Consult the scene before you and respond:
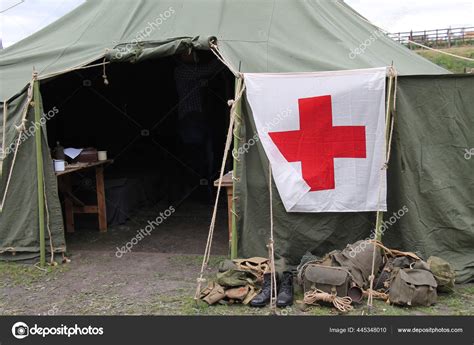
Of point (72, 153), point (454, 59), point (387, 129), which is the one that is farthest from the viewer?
point (454, 59)

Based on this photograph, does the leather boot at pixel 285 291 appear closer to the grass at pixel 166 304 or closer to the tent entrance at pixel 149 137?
the grass at pixel 166 304

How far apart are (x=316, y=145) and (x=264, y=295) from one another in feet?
3.86

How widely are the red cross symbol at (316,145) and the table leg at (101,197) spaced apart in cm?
226

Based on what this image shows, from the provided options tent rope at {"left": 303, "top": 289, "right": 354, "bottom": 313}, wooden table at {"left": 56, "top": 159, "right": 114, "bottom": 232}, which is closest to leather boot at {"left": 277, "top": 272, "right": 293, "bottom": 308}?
tent rope at {"left": 303, "top": 289, "right": 354, "bottom": 313}

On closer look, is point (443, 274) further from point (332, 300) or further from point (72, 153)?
point (72, 153)

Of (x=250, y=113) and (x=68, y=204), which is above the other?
(x=250, y=113)

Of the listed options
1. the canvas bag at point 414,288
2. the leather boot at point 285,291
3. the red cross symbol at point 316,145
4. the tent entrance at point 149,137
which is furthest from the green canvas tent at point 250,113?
the tent entrance at point 149,137

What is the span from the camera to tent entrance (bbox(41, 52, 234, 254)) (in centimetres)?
542

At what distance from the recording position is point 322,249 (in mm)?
3807

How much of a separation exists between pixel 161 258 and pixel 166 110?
8.92 ft

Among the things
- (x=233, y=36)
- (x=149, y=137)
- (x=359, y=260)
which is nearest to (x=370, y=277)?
(x=359, y=260)

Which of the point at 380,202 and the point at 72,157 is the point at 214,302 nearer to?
the point at 380,202

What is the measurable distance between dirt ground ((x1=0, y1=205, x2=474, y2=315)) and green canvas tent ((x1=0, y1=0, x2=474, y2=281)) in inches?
12.6

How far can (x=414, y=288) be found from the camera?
3174 mm
